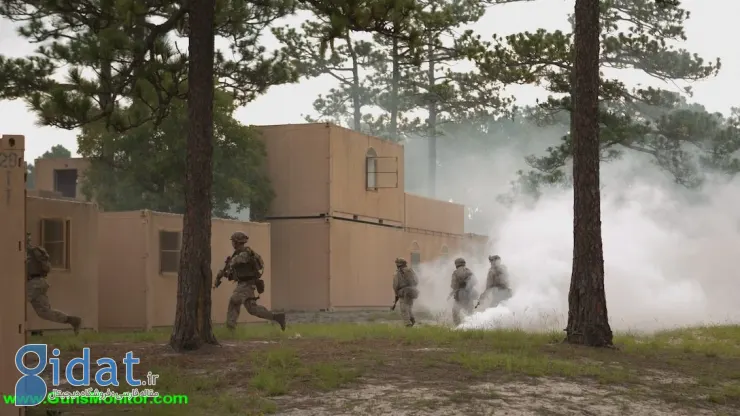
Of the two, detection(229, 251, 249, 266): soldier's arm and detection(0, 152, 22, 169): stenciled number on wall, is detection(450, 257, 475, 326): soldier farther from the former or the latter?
detection(0, 152, 22, 169): stenciled number on wall

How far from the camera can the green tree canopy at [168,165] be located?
30672mm

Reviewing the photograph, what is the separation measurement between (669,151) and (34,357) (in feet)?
95.1

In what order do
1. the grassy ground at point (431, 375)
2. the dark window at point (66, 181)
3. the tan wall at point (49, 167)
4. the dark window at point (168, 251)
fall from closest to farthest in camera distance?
the grassy ground at point (431, 375) → the dark window at point (168, 251) → the tan wall at point (49, 167) → the dark window at point (66, 181)

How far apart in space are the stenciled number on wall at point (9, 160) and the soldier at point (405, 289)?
617 inches

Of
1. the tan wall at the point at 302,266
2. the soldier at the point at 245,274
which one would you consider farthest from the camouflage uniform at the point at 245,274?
the tan wall at the point at 302,266

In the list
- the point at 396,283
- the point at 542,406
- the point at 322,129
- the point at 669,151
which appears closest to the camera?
the point at 542,406

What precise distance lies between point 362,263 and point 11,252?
23.8 meters

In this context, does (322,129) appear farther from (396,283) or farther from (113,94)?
(113,94)

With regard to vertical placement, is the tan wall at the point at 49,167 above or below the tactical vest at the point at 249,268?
above

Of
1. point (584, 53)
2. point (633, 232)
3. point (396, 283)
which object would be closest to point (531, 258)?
point (633, 232)

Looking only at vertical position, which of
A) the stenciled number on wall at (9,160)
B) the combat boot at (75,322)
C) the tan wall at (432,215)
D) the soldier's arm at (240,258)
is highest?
the tan wall at (432,215)

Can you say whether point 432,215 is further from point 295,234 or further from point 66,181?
point 66,181

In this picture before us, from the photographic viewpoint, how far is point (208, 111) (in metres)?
16.6

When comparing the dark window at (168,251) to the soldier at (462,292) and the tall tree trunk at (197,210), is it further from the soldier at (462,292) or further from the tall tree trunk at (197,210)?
the tall tree trunk at (197,210)
